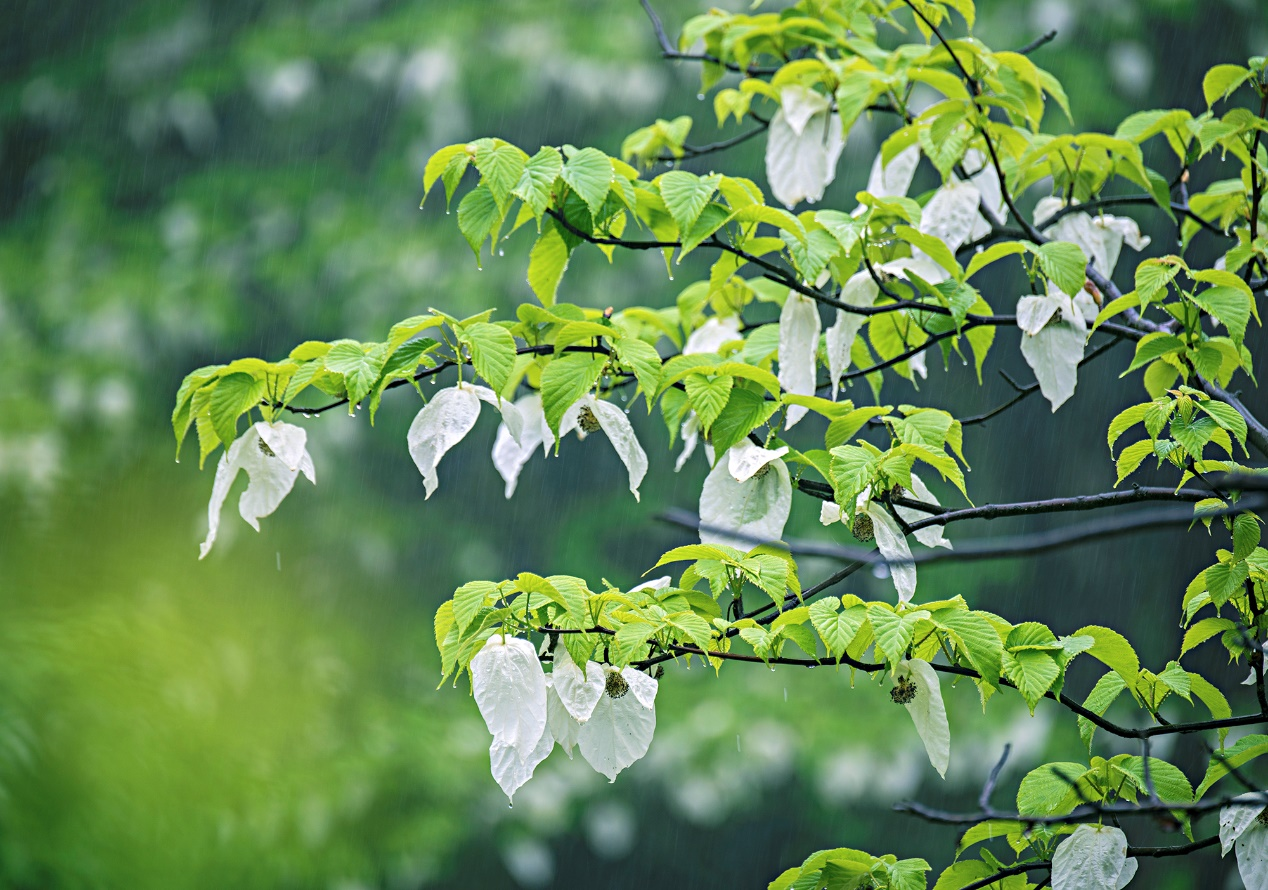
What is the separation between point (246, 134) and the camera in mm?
2965

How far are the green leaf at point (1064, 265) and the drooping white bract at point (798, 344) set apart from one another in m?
0.18

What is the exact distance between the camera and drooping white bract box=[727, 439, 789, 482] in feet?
2.55

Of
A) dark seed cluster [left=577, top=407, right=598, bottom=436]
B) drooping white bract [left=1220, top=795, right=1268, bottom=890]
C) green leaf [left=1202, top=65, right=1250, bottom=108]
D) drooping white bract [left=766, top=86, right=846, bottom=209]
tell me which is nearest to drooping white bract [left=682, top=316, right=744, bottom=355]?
drooping white bract [left=766, top=86, right=846, bottom=209]

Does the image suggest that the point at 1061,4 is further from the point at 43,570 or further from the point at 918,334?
the point at 43,570

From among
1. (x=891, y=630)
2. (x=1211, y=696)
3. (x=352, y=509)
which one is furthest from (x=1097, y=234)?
(x=352, y=509)

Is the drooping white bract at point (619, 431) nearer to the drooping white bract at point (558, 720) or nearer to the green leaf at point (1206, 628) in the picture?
→ the drooping white bract at point (558, 720)

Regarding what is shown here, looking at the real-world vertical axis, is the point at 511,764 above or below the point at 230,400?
below

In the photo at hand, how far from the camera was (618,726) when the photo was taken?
75 centimetres

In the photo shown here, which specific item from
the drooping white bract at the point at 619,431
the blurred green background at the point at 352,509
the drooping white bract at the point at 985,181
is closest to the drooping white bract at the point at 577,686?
the drooping white bract at the point at 619,431

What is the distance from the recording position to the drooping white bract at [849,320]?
897mm

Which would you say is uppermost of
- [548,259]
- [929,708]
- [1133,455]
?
[548,259]

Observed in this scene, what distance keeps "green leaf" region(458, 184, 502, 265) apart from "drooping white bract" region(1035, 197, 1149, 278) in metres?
0.52

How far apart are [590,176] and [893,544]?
0.33 metres

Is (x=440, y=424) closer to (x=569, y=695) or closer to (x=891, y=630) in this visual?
(x=569, y=695)
